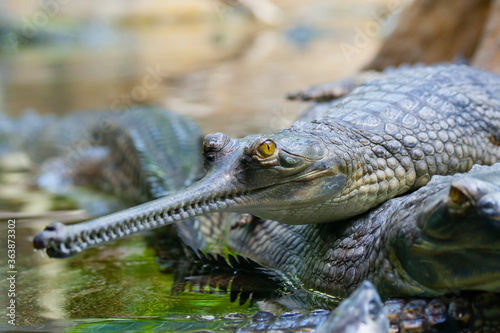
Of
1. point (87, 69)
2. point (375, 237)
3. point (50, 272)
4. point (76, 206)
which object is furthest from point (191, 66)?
point (375, 237)

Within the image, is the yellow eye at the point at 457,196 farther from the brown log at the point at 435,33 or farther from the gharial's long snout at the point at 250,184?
the brown log at the point at 435,33

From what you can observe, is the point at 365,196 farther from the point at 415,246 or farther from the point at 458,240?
the point at 458,240

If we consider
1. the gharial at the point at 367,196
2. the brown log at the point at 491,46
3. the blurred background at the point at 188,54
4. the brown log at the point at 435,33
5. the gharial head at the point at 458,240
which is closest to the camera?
the gharial head at the point at 458,240

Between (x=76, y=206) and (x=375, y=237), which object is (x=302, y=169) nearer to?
(x=375, y=237)

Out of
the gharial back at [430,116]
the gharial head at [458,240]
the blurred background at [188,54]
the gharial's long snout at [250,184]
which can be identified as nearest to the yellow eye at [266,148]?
the gharial's long snout at [250,184]

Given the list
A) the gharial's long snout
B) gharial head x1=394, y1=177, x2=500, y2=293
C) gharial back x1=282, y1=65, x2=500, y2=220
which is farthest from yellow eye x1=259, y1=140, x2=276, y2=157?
gharial head x1=394, y1=177, x2=500, y2=293

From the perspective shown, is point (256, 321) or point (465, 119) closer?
point (256, 321)

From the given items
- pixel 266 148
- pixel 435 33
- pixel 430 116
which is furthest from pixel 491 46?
pixel 266 148

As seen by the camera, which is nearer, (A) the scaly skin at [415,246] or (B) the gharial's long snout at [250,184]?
(A) the scaly skin at [415,246]
